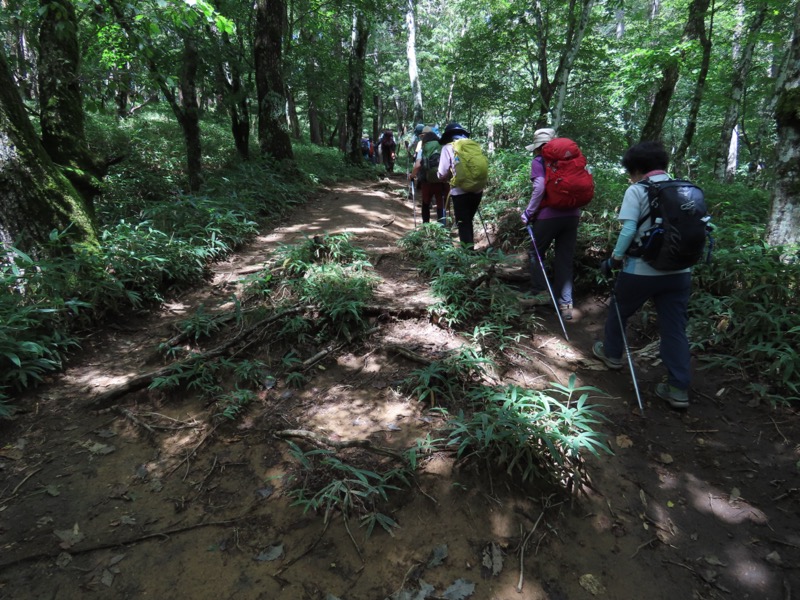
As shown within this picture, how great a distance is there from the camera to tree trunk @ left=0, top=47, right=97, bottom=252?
4293mm

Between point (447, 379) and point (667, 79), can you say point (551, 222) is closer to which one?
point (447, 379)

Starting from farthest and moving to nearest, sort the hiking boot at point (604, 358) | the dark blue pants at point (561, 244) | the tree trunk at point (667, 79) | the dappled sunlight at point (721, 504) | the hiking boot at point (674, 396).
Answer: the tree trunk at point (667, 79)
the dark blue pants at point (561, 244)
the hiking boot at point (604, 358)
the hiking boot at point (674, 396)
the dappled sunlight at point (721, 504)

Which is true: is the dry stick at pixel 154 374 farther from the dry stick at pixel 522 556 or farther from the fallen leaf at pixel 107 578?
the dry stick at pixel 522 556

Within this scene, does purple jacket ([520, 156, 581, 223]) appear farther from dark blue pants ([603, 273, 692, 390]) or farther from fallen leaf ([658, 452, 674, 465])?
fallen leaf ([658, 452, 674, 465])

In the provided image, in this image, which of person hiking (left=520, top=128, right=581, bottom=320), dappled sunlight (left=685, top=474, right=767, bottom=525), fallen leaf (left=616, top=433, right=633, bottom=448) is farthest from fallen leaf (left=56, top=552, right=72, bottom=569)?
person hiking (left=520, top=128, right=581, bottom=320)

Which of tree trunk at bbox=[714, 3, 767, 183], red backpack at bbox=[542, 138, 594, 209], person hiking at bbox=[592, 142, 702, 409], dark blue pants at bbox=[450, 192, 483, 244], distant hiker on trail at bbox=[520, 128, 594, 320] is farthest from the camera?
tree trunk at bbox=[714, 3, 767, 183]

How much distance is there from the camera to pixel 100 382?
371 centimetres

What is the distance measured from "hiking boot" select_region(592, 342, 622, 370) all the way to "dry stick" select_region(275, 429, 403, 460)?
8.26 feet

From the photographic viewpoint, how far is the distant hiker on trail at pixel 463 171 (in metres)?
5.65

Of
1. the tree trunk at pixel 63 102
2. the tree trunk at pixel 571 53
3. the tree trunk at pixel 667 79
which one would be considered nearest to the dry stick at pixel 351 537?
the tree trunk at pixel 63 102

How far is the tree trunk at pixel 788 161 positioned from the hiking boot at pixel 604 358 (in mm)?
2437

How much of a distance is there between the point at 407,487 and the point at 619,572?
1.28 meters

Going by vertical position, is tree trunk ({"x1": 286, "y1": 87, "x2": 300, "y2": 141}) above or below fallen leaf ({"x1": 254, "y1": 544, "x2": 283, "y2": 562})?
above

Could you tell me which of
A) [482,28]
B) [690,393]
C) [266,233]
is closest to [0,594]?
[690,393]
